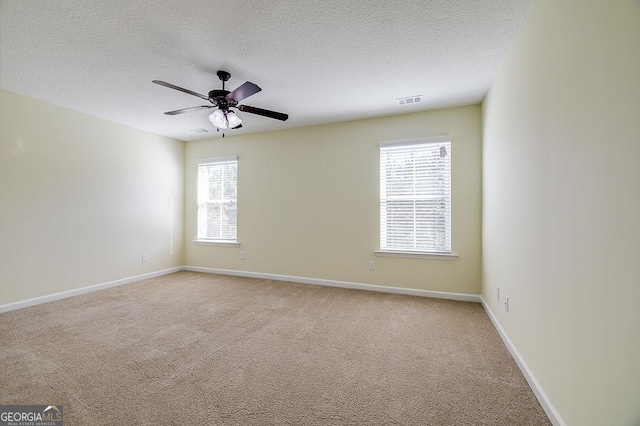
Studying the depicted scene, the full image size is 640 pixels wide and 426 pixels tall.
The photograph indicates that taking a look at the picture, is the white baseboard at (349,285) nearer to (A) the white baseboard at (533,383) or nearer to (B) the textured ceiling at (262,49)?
(A) the white baseboard at (533,383)

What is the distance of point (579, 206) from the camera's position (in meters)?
1.30

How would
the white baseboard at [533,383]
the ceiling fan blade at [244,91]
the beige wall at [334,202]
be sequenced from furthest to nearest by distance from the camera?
the beige wall at [334,202] → the ceiling fan blade at [244,91] → the white baseboard at [533,383]

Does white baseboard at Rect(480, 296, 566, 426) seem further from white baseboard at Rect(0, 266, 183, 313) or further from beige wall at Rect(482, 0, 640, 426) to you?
white baseboard at Rect(0, 266, 183, 313)

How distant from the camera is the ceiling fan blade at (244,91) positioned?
7.96 feet

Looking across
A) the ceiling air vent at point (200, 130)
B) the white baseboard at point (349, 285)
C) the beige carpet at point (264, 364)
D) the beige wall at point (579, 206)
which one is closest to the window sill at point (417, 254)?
the white baseboard at point (349, 285)

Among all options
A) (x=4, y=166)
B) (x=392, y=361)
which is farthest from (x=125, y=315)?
(x=392, y=361)

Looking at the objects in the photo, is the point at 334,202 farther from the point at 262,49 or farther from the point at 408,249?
the point at 262,49

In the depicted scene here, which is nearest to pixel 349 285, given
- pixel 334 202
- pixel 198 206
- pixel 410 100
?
pixel 334 202

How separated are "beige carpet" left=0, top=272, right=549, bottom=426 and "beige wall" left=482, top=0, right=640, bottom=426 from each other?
50 cm

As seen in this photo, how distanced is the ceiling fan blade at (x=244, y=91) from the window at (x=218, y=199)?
254 cm

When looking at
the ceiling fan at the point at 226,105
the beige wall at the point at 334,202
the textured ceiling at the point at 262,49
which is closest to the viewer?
the textured ceiling at the point at 262,49

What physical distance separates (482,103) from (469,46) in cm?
144

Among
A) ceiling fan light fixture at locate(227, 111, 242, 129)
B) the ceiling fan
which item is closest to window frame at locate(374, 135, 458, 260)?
the ceiling fan

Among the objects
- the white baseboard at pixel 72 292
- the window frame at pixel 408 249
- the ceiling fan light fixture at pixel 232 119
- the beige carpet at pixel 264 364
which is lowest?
the beige carpet at pixel 264 364
